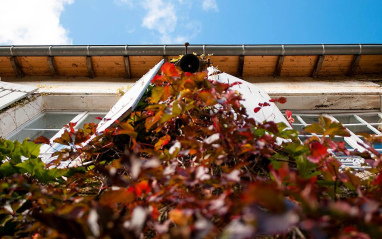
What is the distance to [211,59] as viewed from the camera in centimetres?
511

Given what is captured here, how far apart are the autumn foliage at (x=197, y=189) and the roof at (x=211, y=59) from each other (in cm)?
324

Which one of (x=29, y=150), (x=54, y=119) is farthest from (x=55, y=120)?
(x=29, y=150)

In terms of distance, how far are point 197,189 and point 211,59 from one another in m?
4.16

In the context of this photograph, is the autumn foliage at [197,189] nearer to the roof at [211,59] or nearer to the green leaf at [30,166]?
the green leaf at [30,166]

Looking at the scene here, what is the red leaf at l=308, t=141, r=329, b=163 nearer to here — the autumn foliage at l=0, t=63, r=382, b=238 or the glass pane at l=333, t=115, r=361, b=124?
the autumn foliage at l=0, t=63, r=382, b=238

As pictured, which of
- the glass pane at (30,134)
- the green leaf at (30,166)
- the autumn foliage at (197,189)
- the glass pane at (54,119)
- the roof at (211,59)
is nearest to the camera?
the autumn foliage at (197,189)

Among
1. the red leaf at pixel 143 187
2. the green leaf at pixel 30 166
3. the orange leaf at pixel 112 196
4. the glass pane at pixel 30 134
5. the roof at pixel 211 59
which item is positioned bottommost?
the orange leaf at pixel 112 196

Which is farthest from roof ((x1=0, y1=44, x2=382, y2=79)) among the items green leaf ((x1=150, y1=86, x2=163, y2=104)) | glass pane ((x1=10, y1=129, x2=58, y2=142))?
green leaf ((x1=150, y1=86, x2=163, y2=104))

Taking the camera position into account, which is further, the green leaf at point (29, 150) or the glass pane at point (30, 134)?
the glass pane at point (30, 134)

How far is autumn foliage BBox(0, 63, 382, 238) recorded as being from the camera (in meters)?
0.55

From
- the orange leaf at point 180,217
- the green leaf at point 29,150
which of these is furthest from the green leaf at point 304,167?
the green leaf at point 29,150

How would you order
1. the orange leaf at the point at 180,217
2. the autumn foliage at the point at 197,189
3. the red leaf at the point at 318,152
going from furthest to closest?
the red leaf at the point at 318,152, the orange leaf at the point at 180,217, the autumn foliage at the point at 197,189

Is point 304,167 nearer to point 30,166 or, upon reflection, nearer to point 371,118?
point 30,166

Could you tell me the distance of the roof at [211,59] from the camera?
4.94m
